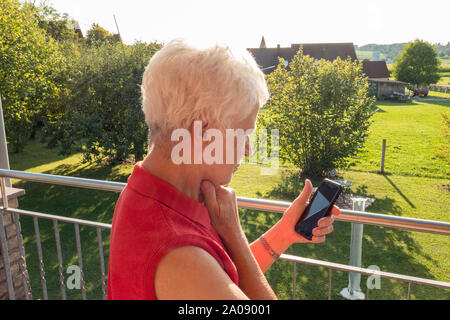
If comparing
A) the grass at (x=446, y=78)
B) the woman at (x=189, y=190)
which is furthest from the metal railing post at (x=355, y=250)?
the grass at (x=446, y=78)

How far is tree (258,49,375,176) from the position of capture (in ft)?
33.0

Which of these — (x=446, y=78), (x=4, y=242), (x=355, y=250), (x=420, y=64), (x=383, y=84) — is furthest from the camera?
(x=446, y=78)

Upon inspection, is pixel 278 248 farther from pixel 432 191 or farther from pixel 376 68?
pixel 376 68

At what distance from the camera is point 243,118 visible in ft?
2.99

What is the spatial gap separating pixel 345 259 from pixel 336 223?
191 cm

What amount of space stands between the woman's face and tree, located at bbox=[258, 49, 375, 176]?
938 centimetres

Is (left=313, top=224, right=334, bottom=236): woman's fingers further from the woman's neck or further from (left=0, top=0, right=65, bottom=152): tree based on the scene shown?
(left=0, top=0, right=65, bottom=152): tree

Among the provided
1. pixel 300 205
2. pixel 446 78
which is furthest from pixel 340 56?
pixel 300 205

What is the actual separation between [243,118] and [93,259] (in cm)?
670

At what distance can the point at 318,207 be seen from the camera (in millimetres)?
1425

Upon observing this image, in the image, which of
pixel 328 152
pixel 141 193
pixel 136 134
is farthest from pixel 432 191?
pixel 141 193

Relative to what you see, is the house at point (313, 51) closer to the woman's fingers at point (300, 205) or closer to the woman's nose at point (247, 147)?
the woman's fingers at point (300, 205)

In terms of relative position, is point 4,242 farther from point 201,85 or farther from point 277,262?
point 277,262

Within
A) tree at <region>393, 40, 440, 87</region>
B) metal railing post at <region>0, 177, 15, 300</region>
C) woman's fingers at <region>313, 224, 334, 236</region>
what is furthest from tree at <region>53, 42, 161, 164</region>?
tree at <region>393, 40, 440, 87</region>
